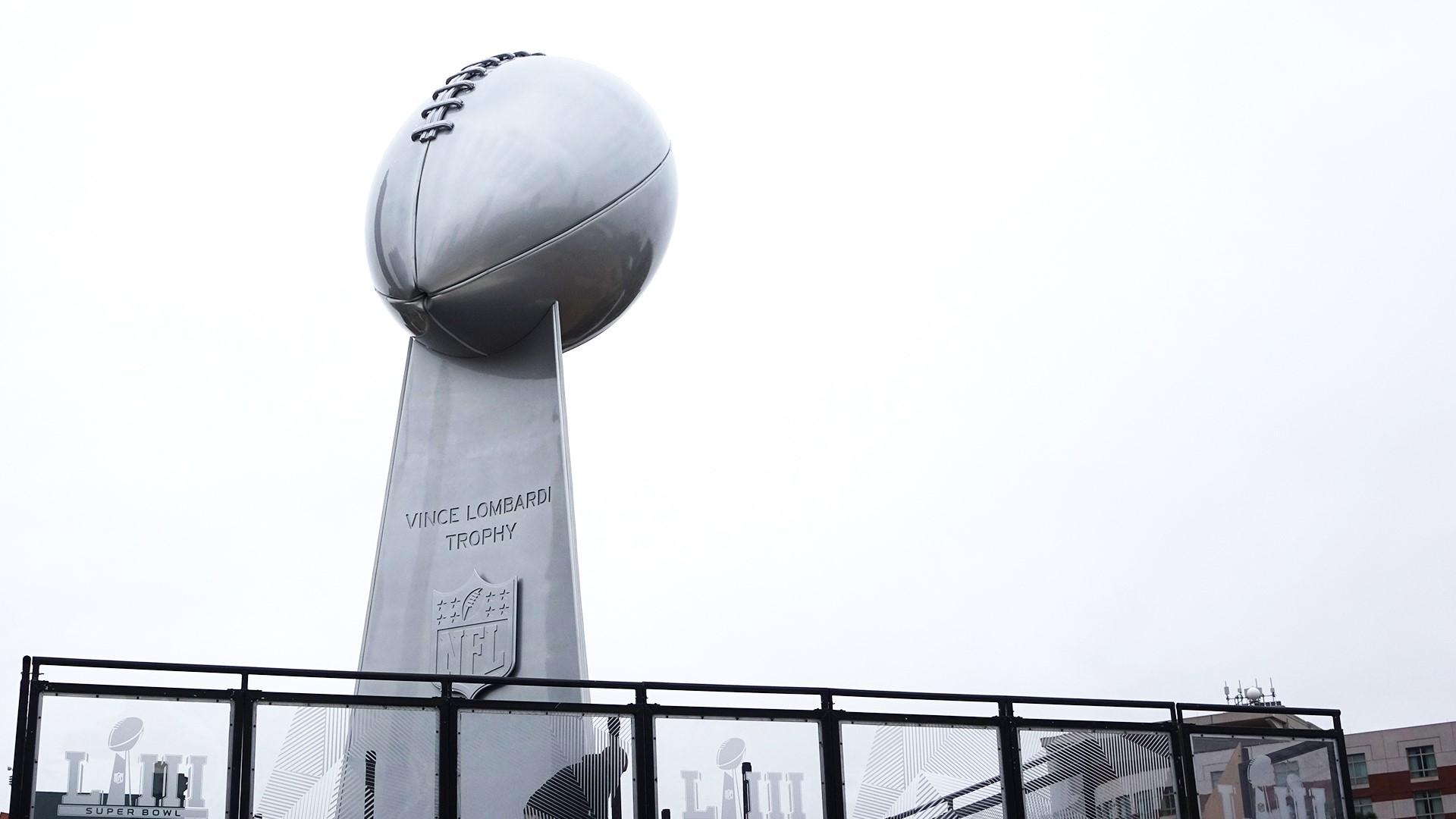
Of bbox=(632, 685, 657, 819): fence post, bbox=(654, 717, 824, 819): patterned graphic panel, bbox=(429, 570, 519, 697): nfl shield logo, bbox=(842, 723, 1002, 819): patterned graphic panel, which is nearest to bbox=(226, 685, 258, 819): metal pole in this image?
bbox=(632, 685, 657, 819): fence post

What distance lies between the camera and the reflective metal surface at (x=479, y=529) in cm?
1365

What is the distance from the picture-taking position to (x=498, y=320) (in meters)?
14.2

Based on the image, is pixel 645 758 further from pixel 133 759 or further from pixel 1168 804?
pixel 1168 804

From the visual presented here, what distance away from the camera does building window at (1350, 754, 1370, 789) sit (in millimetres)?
73062

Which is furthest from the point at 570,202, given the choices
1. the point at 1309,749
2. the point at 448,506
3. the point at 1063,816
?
the point at 1309,749

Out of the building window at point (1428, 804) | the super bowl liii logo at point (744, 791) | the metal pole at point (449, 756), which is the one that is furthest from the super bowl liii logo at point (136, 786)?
the building window at point (1428, 804)

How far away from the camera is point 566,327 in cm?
1471

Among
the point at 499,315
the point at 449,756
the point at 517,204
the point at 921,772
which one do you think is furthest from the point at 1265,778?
the point at 517,204

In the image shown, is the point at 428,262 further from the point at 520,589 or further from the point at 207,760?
the point at 207,760

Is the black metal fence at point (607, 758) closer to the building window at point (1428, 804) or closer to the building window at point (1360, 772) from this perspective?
the building window at point (1428, 804)

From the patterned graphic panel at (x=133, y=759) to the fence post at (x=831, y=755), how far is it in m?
3.70

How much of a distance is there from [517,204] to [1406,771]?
6891cm

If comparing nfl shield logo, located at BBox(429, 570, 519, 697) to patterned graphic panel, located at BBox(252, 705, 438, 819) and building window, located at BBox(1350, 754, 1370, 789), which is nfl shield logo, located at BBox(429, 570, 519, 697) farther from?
building window, located at BBox(1350, 754, 1370, 789)

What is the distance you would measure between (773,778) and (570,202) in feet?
18.4
